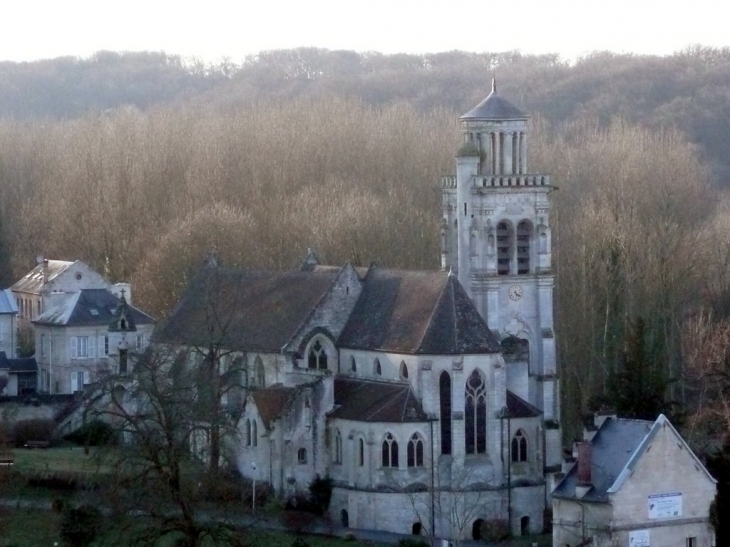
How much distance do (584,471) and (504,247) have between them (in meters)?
13.8

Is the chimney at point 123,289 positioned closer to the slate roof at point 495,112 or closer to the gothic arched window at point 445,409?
the slate roof at point 495,112

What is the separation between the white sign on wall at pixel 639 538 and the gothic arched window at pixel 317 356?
53.0 feet

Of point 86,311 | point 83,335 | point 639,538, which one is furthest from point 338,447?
point 86,311

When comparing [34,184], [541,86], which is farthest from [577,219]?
[541,86]

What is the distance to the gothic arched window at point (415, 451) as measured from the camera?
2648 inches

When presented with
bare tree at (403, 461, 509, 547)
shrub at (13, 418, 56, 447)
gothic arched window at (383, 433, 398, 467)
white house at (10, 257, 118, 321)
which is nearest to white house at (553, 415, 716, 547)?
bare tree at (403, 461, 509, 547)

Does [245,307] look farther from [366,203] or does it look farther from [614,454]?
[366,203]

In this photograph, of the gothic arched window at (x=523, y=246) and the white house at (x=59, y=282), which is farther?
the white house at (x=59, y=282)

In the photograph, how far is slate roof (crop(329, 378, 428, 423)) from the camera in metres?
67.2

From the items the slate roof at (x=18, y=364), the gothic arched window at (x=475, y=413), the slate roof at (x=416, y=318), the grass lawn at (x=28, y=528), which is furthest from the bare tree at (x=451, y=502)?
the slate roof at (x=18, y=364)

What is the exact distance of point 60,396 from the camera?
81062 mm

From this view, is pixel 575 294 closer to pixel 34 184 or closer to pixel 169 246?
pixel 169 246

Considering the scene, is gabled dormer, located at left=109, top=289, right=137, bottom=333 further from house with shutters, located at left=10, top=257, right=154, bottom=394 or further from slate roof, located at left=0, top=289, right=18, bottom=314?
slate roof, located at left=0, top=289, right=18, bottom=314

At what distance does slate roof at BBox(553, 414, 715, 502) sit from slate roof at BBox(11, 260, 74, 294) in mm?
40589
